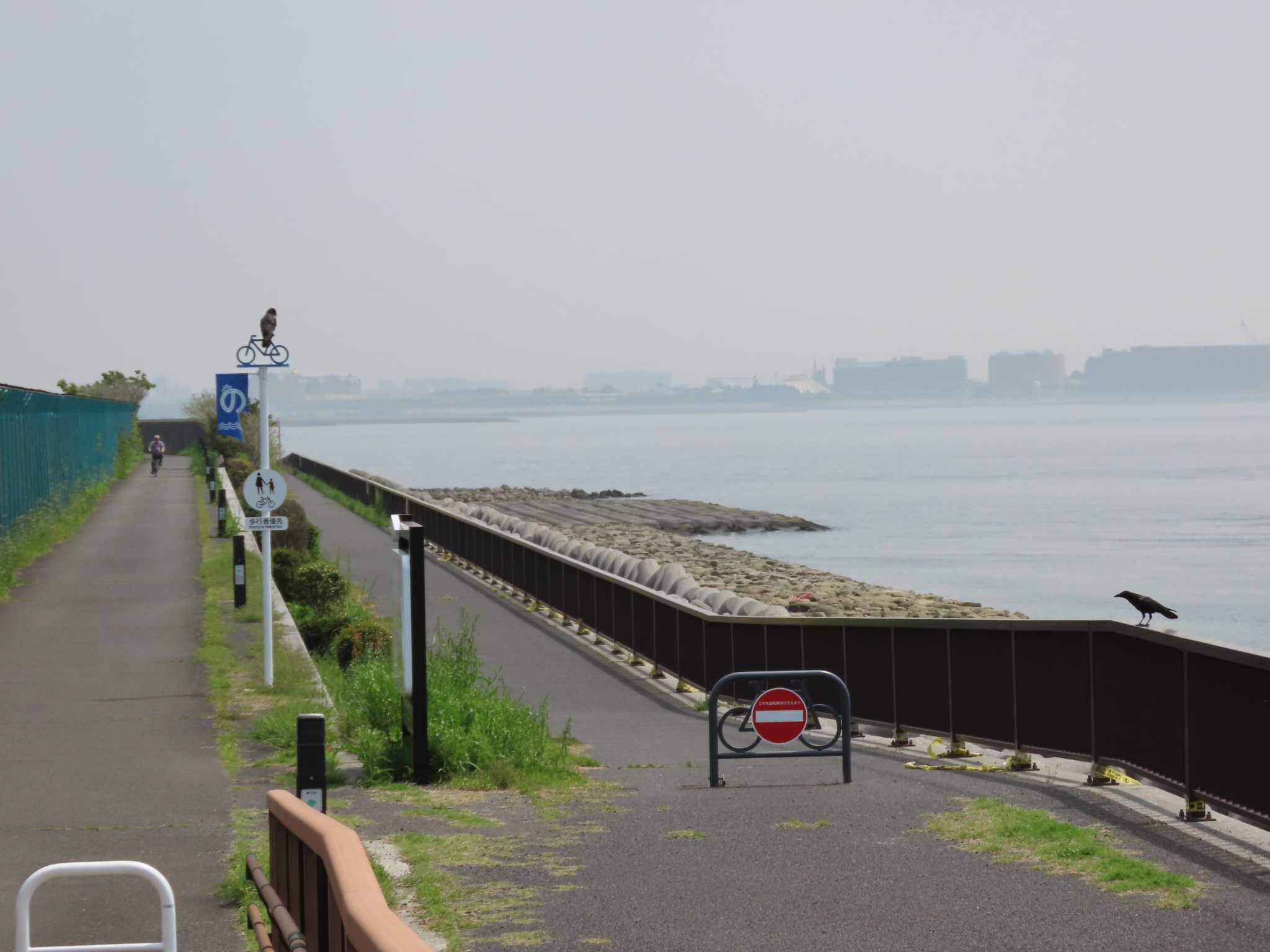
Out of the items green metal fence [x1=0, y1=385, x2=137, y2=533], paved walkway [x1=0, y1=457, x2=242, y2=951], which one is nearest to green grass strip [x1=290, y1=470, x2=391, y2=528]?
green metal fence [x1=0, y1=385, x2=137, y2=533]

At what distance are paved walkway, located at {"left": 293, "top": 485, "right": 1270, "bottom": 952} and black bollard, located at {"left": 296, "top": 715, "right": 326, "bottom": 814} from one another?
100 centimetres

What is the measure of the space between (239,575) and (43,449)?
15.0 m

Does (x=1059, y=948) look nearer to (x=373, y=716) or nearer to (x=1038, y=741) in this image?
(x=1038, y=741)

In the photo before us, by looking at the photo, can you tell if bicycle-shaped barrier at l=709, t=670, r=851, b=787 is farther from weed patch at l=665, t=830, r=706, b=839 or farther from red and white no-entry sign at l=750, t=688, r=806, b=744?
weed patch at l=665, t=830, r=706, b=839

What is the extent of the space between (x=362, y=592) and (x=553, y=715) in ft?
39.6

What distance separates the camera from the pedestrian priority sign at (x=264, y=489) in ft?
51.4

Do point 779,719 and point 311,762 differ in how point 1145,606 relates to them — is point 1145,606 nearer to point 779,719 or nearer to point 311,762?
point 779,719

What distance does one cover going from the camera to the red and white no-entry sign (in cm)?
1166

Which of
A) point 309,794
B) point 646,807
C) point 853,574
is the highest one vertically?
point 309,794

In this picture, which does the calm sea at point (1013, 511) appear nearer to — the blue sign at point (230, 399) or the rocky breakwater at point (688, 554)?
the rocky breakwater at point (688, 554)

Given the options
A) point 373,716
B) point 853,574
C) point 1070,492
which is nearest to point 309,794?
point 373,716

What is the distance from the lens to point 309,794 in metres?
7.61

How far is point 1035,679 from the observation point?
11.2 meters

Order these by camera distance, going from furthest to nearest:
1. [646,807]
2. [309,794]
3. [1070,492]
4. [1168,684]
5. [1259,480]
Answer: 1. [1259,480]
2. [1070,492]
3. [646,807]
4. [1168,684]
5. [309,794]
